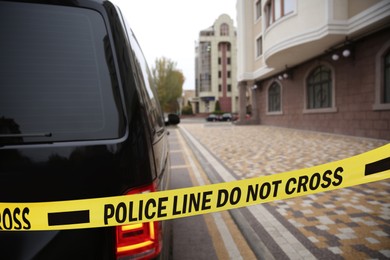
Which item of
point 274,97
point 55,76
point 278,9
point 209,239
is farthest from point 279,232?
point 274,97

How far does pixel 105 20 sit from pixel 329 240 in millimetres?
3087

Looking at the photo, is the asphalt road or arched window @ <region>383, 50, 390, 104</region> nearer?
the asphalt road

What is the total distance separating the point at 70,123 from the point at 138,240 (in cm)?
72

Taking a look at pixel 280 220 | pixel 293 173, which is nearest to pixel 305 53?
pixel 280 220

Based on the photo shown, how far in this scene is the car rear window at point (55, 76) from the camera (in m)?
1.44

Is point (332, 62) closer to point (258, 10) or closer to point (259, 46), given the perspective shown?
point (259, 46)

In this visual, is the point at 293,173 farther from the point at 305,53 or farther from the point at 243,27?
the point at 243,27

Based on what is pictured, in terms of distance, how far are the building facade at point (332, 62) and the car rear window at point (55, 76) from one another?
35.1ft

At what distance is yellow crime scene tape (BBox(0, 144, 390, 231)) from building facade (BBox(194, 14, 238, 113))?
184 feet

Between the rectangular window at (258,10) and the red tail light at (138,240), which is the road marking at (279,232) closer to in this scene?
the red tail light at (138,240)

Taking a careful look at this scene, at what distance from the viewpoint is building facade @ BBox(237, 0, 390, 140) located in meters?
10.7

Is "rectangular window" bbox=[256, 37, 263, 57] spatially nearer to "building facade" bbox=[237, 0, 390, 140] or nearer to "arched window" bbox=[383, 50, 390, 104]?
"building facade" bbox=[237, 0, 390, 140]

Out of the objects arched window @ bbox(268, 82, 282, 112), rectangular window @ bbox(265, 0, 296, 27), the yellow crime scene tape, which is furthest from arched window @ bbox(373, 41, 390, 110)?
the yellow crime scene tape

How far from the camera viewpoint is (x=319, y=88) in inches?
609
